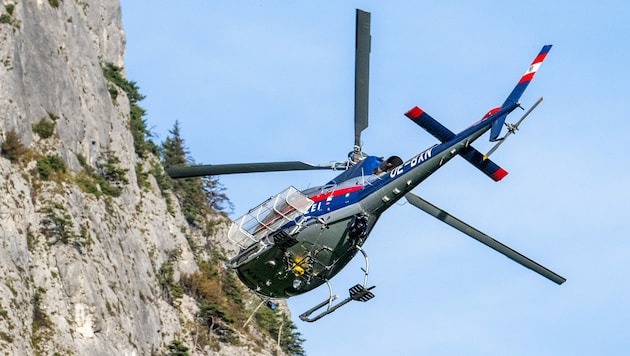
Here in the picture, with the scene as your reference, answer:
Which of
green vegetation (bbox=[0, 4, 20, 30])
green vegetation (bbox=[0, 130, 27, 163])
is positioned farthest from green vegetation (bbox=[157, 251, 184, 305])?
green vegetation (bbox=[0, 4, 20, 30])

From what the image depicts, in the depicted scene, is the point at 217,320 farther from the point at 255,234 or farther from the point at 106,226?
the point at 255,234

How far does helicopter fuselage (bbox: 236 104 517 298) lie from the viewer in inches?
1576

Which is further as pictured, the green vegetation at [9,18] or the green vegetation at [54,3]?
the green vegetation at [54,3]

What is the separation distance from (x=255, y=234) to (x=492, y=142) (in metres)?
9.46

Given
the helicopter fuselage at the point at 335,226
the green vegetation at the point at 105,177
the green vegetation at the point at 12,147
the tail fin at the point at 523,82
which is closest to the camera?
the tail fin at the point at 523,82

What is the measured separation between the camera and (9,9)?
10194 centimetres

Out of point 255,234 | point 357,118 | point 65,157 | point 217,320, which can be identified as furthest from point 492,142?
point 217,320

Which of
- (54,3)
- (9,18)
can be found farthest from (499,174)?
(54,3)

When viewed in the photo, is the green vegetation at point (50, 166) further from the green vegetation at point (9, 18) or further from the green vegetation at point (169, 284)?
the green vegetation at point (169, 284)

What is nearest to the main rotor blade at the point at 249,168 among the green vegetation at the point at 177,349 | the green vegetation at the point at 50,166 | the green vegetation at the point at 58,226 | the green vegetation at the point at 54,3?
the green vegetation at the point at 58,226

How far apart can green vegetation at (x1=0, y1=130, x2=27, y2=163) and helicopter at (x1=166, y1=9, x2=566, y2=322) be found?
172 ft

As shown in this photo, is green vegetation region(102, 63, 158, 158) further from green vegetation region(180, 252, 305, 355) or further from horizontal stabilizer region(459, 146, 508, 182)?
horizontal stabilizer region(459, 146, 508, 182)

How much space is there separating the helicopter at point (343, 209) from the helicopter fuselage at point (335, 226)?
0.03m

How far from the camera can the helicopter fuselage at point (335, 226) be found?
40.0 m
